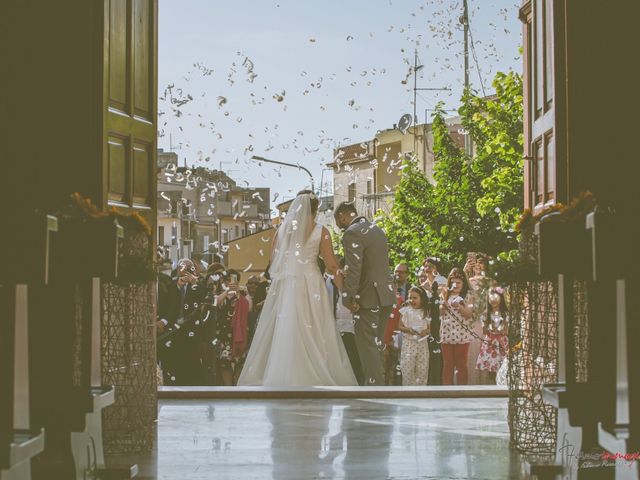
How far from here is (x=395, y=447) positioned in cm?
607

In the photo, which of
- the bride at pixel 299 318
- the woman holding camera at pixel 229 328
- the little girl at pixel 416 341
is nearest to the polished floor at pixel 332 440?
the bride at pixel 299 318

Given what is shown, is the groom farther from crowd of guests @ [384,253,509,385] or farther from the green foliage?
the green foliage

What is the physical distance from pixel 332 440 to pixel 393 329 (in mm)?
5192

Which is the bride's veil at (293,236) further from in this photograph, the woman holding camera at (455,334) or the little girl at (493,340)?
the little girl at (493,340)

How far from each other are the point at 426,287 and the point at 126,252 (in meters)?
6.03

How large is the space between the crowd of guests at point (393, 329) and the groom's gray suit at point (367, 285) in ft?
0.62

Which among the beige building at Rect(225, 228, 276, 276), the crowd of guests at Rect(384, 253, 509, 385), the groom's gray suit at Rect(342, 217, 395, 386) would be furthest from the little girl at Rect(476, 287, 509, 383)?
the beige building at Rect(225, 228, 276, 276)

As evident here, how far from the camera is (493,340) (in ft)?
33.9

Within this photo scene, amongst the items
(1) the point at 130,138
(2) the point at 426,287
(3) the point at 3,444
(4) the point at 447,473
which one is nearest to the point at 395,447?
(4) the point at 447,473

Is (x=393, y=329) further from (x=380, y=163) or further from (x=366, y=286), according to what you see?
(x=380, y=163)

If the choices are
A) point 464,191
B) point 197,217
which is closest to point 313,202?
point 464,191

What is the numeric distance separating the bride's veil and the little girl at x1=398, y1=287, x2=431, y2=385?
1.43 meters

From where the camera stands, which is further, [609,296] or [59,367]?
[59,367]

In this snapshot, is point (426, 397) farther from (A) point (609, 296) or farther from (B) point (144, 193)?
(A) point (609, 296)
